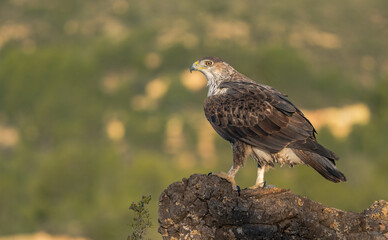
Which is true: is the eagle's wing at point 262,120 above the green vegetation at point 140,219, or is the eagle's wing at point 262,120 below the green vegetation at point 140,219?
above

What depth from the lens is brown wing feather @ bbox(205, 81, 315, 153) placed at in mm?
10727

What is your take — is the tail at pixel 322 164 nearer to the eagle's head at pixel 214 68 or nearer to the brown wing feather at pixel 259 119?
the brown wing feather at pixel 259 119

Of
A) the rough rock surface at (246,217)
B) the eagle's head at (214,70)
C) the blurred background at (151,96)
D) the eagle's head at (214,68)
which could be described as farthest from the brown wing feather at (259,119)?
the blurred background at (151,96)

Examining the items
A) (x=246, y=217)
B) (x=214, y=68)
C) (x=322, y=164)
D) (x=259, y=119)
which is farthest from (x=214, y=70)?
(x=246, y=217)

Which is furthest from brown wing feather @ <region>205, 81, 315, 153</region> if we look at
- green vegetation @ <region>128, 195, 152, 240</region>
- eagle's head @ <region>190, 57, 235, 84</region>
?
green vegetation @ <region>128, 195, 152, 240</region>

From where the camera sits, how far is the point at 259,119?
35.9 feet

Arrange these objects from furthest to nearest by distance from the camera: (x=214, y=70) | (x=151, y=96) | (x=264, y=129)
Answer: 1. (x=151, y=96)
2. (x=214, y=70)
3. (x=264, y=129)

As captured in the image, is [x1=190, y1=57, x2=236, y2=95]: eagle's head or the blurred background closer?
[x1=190, y1=57, x2=236, y2=95]: eagle's head

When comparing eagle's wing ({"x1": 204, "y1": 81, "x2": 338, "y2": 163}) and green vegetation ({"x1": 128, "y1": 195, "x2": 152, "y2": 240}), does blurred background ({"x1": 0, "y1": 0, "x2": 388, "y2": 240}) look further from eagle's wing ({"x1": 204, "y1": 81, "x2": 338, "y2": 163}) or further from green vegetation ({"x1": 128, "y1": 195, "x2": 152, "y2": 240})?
eagle's wing ({"x1": 204, "y1": 81, "x2": 338, "y2": 163})

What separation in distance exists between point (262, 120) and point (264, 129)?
0.16 meters

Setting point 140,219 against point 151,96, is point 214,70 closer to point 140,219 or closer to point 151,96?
point 140,219

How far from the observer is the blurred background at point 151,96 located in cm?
4744

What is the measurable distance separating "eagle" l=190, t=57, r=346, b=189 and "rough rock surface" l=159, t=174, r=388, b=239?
0.55 m

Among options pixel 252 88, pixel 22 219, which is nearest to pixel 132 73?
pixel 22 219
